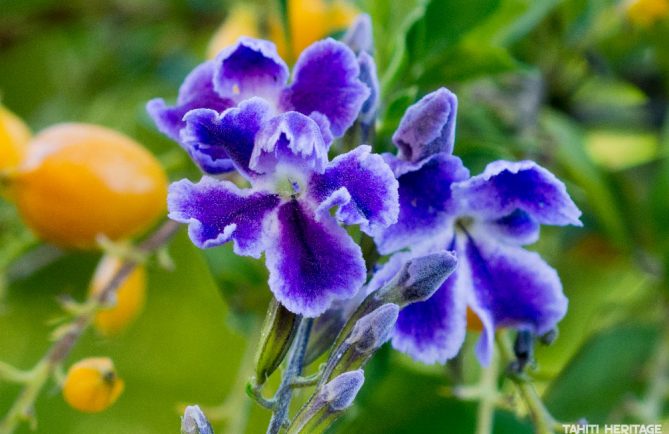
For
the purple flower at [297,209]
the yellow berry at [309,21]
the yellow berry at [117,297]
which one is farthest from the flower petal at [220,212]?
the yellow berry at [309,21]

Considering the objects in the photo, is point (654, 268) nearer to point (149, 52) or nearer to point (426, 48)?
point (426, 48)

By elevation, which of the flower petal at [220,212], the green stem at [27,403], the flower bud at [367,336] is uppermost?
the flower petal at [220,212]

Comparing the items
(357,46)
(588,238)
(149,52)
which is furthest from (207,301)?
(357,46)

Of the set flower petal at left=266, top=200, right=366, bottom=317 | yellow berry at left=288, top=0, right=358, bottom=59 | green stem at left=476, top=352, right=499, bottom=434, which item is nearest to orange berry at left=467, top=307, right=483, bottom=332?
green stem at left=476, top=352, right=499, bottom=434

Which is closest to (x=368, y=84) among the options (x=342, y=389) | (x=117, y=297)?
(x=342, y=389)

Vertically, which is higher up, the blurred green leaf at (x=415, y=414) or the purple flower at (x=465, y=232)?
the purple flower at (x=465, y=232)

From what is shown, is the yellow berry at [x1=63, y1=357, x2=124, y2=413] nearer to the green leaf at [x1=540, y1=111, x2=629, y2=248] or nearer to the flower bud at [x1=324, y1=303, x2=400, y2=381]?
the flower bud at [x1=324, y1=303, x2=400, y2=381]

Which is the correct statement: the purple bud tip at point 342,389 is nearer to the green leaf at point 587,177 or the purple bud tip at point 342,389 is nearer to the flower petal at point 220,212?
the flower petal at point 220,212

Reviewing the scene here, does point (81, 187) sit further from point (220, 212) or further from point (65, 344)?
point (220, 212)
